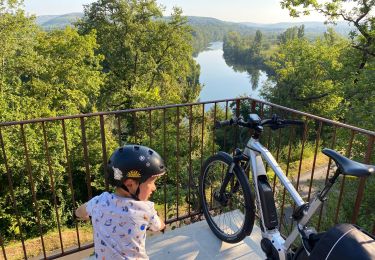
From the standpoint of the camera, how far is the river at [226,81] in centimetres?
5372

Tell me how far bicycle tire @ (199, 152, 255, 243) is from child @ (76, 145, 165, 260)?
1.05 meters

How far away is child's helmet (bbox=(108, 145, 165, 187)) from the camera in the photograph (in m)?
1.62

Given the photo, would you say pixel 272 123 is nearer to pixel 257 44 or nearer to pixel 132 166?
pixel 132 166

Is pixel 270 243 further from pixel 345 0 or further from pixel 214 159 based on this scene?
pixel 345 0

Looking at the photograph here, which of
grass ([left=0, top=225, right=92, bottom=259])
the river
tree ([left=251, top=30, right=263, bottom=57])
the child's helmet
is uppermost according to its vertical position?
the child's helmet

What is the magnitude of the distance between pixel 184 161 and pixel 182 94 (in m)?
8.72

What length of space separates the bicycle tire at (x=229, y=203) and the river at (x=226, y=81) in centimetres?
4101

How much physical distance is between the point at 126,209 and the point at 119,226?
0.09 metres

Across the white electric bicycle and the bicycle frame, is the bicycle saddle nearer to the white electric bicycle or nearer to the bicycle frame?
the white electric bicycle

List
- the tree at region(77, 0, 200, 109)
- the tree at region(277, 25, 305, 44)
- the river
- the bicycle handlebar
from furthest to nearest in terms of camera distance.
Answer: the river, the tree at region(277, 25, 305, 44), the tree at region(77, 0, 200, 109), the bicycle handlebar

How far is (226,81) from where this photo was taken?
214ft

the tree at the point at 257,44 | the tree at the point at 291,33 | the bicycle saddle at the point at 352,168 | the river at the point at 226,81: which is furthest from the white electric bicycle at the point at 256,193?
the tree at the point at 257,44

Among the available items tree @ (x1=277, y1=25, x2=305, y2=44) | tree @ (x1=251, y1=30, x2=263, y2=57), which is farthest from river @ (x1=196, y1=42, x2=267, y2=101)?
tree @ (x1=277, y1=25, x2=305, y2=44)

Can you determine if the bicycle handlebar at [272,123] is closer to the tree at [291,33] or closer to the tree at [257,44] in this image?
the tree at [291,33]
